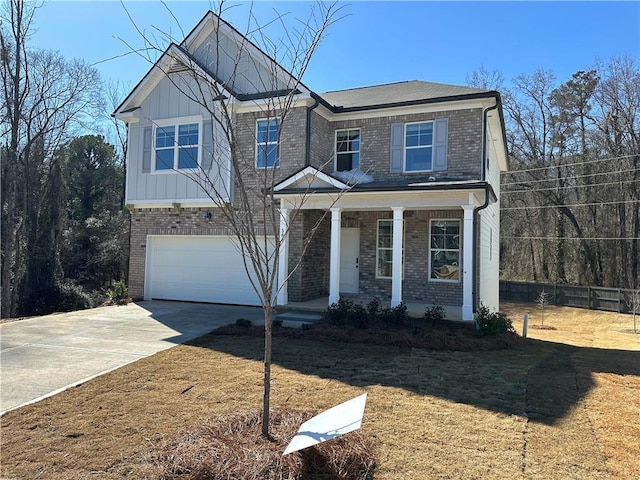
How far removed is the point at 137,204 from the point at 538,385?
1321cm

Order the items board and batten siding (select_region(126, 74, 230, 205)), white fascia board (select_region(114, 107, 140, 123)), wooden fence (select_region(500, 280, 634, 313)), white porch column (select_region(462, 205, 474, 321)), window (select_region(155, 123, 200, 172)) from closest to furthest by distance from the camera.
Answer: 1. white porch column (select_region(462, 205, 474, 321))
2. board and batten siding (select_region(126, 74, 230, 205))
3. window (select_region(155, 123, 200, 172))
4. white fascia board (select_region(114, 107, 140, 123))
5. wooden fence (select_region(500, 280, 634, 313))

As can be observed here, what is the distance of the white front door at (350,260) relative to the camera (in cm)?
1399

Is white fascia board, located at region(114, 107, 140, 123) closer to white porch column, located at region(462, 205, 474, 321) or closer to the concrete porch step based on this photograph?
the concrete porch step

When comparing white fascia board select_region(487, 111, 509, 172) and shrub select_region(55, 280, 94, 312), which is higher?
white fascia board select_region(487, 111, 509, 172)

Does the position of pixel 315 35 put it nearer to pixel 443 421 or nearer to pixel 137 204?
pixel 443 421

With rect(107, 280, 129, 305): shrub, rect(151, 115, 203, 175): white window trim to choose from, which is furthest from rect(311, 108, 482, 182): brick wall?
rect(107, 280, 129, 305): shrub

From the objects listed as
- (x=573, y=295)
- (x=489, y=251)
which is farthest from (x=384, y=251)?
(x=573, y=295)

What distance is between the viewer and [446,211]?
1283 centimetres

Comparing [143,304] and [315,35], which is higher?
[315,35]

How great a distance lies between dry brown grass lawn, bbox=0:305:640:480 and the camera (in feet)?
13.2

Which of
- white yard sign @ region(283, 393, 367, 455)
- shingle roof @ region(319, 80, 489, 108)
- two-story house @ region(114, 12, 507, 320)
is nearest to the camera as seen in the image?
white yard sign @ region(283, 393, 367, 455)

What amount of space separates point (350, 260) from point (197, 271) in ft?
16.7

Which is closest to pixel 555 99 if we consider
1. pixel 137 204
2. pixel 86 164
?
pixel 137 204

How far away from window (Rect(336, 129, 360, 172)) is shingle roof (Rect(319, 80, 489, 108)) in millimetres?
858
